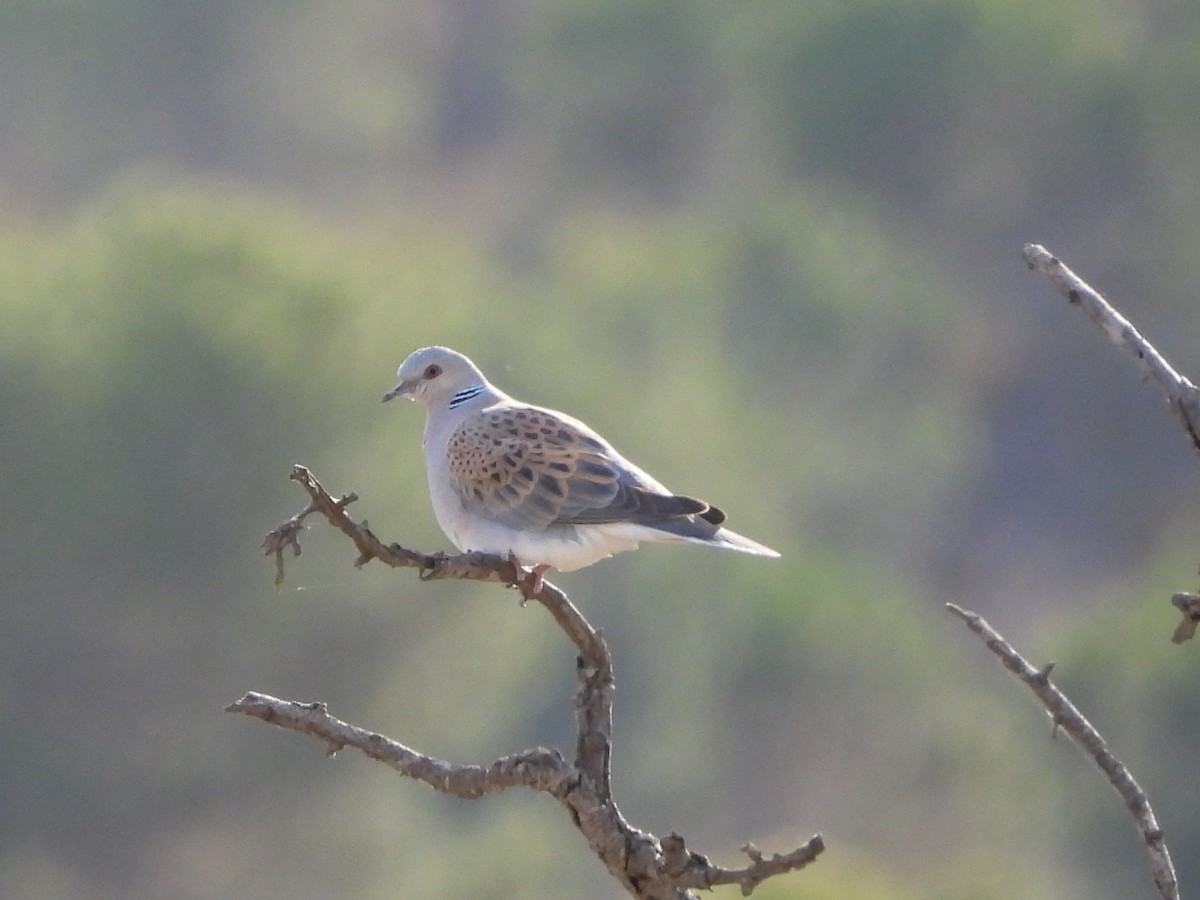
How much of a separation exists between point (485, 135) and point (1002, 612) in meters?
11.9

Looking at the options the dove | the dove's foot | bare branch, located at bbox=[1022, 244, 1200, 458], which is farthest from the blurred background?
bare branch, located at bbox=[1022, 244, 1200, 458]

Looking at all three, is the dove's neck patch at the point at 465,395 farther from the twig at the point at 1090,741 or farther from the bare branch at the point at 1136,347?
the bare branch at the point at 1136,347

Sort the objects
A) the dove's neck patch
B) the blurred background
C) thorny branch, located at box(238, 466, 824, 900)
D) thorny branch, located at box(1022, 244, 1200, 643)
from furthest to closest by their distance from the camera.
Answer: the blurred background
the dove's neck patch
thorny branch, located at box(238, 466, 824, 900)
thorny branch, located at box(1022, 244, 1200, 643)

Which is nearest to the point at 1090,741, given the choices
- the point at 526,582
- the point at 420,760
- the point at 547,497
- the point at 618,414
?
the point at 420,760

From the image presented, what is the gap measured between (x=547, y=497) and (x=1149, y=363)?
196cm

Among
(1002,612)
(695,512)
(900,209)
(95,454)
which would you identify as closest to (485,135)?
(900,209)

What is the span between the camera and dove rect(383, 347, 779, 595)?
12.8 feet

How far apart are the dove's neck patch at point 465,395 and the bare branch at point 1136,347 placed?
2322mm

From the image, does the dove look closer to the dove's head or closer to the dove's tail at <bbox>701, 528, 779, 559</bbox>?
the dove's tail at <bbox>701, 528, 779, 559</bbox>

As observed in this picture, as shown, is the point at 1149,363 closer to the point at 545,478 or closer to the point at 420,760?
the point at 420,760

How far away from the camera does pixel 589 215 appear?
25.2m

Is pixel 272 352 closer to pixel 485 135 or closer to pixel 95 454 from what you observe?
pixel 95 454

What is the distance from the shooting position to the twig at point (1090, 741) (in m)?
2.31

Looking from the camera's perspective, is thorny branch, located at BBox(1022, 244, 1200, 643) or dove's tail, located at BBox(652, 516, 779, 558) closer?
thorny branch, located at BBox(1022, 244, 1200, 643)
